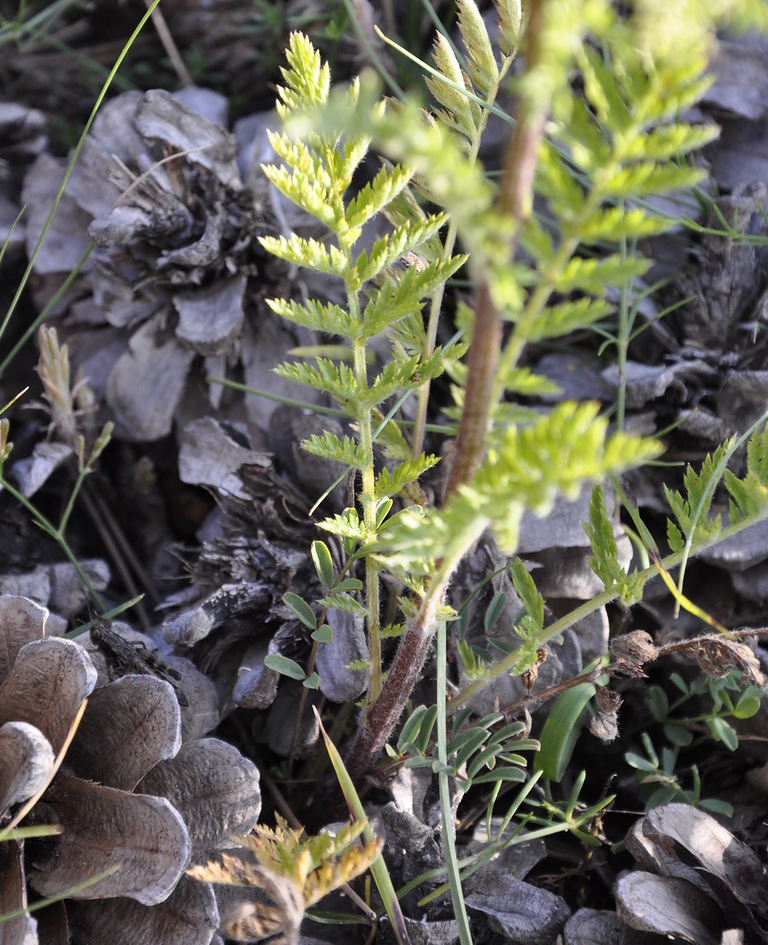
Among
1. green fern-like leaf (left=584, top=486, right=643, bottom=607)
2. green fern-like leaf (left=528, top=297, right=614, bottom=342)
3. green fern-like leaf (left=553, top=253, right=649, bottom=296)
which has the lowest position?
green fern-like leaf (left=584, top=486, right=643, bottom=607)

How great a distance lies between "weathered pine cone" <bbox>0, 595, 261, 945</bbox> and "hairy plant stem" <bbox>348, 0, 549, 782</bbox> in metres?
0.21

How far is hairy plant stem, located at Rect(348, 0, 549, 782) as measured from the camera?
477 mm

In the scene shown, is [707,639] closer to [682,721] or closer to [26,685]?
[682,721]

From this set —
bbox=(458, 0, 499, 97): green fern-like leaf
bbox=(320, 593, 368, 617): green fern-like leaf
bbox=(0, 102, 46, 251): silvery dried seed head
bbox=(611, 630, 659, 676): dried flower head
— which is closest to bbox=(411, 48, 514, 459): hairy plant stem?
bbox=(458, 0, 499, 97): green fern-like leaf

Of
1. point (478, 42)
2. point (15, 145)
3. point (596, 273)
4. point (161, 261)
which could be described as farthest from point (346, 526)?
point (15, 145)

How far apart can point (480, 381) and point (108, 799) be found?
1.90 feet

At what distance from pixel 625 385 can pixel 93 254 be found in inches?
33.3

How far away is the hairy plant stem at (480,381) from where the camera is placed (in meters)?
0.48

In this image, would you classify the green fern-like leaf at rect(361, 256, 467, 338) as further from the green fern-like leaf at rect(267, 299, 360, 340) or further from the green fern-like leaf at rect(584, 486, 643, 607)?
the green fern-like leaf at rect(584, 486, 643, 607)

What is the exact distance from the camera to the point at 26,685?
2.77 feet

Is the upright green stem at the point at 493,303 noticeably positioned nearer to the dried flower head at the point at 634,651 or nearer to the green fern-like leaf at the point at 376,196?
the green fern-like leaf at the point at 376,196

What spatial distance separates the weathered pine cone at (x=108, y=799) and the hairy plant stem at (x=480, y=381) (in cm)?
21

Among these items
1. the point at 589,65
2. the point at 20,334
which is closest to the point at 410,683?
the point at 589,65

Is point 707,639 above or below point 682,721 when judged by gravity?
above
